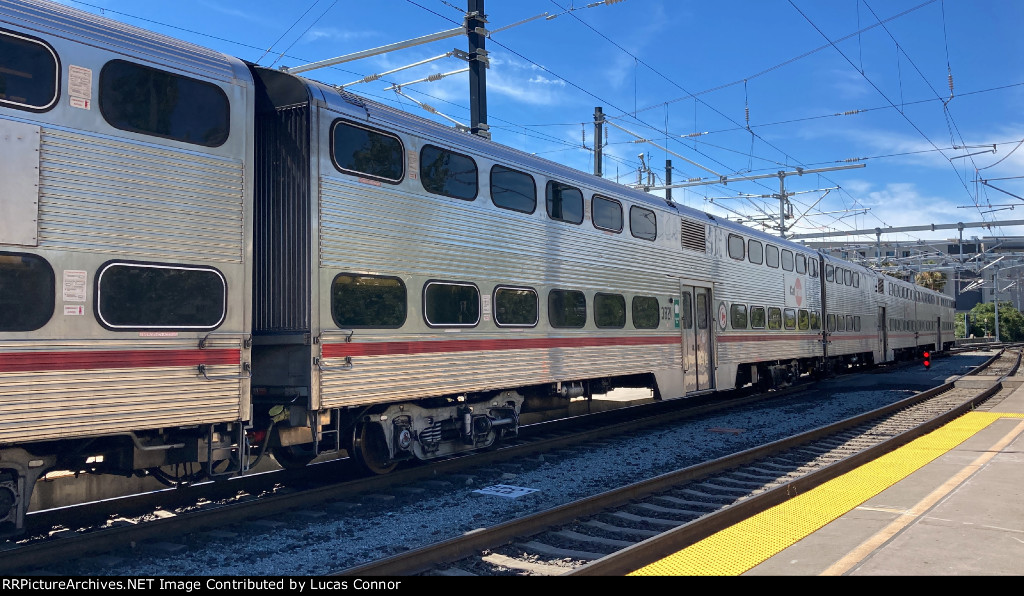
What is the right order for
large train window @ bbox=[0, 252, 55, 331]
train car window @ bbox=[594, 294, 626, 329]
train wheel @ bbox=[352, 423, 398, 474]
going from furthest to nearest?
train car window @ bbox=[594, 294, 626, 329], train wheel @ bbox=[352, 423, 398, 474], large train window @ bbox=[0, 252, 55, 331]

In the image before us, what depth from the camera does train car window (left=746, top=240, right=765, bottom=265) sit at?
1681cm

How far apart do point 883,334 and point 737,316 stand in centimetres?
1706

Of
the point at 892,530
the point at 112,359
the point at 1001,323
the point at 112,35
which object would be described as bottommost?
the point at 892,530

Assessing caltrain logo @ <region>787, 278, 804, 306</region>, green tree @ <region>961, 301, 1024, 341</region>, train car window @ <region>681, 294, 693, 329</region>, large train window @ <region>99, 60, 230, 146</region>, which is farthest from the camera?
green tree @ <region>961, 301, 1024, 341</region>

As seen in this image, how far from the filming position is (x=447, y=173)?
8773 millimetres

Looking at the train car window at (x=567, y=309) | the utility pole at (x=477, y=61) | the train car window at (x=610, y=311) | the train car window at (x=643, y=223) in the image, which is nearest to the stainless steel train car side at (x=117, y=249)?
the train car window at (x=567, y=309)

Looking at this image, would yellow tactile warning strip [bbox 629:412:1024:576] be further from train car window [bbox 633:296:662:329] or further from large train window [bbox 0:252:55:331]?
large train window [bbox 0:252:55:331]

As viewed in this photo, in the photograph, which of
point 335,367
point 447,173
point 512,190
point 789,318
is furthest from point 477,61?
point 789,318

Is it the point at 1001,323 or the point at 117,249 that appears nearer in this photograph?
the point at 117,249

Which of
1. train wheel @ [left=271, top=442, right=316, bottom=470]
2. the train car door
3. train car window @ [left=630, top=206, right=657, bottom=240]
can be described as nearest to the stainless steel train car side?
train wheel @ [left=271, top=442, right=316, bottom=470]

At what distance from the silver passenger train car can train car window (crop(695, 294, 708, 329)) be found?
2.78 meters

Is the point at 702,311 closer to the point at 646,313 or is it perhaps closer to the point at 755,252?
the point at 646,313

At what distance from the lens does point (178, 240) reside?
6.02 metres

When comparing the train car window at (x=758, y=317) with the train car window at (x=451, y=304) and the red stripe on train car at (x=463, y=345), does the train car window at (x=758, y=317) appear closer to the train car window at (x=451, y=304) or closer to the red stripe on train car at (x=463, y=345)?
the red stripe on train car at (x=463, y=345)
